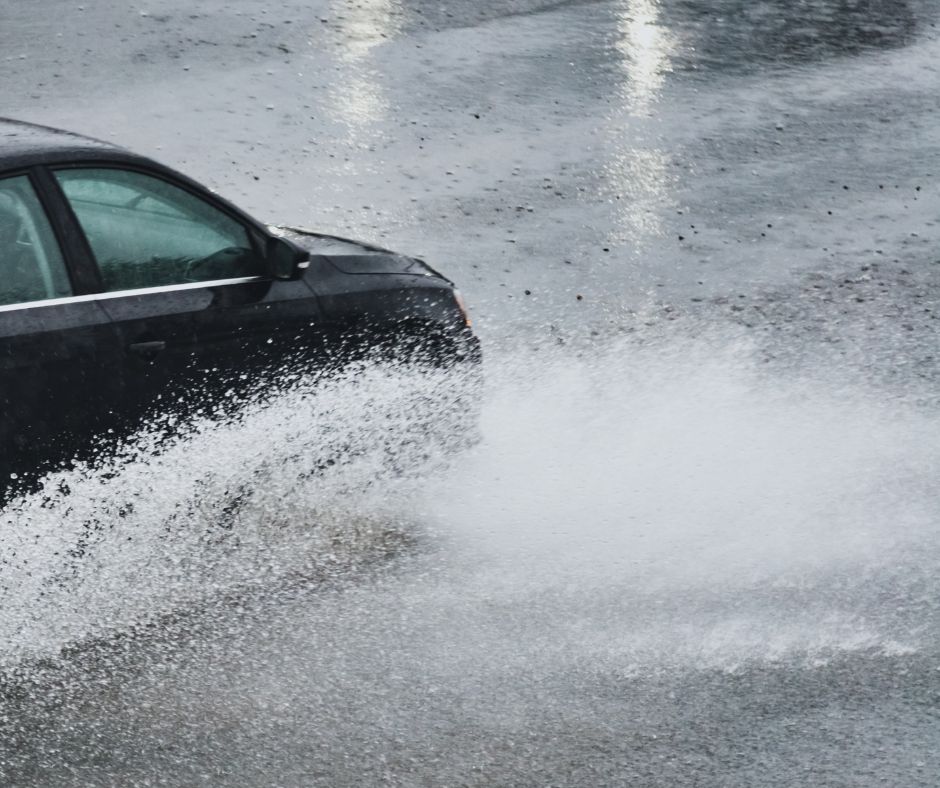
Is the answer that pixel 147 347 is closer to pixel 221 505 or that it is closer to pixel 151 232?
pixel 151 232

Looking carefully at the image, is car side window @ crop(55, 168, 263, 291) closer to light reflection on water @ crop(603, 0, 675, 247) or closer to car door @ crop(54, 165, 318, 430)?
car door @ crop(54, 165, 318, 430)

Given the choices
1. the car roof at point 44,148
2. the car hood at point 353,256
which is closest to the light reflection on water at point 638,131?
the car hood at point 353,256

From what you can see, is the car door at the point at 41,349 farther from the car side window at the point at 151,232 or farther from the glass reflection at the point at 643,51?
the glass reflection at the point at 643,51

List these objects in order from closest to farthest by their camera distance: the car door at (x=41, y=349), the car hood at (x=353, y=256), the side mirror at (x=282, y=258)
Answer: the car door at (x=41, y=349), the side mirror at (x=282, y=258), the car hood at (x=353, y=256)

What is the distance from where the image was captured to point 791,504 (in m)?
6.69

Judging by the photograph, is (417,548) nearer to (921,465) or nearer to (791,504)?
(791,504)

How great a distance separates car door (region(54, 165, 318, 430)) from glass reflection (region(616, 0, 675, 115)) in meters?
7.12

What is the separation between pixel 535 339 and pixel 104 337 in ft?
11.5

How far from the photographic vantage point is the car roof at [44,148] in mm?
5372

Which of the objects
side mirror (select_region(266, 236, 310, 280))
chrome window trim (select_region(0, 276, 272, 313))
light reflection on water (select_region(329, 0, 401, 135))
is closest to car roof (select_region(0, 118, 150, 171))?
chrome window trim (select_region(0, 276, 272, 313))

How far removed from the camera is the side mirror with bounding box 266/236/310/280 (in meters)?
6.18

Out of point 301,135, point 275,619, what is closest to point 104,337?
point 275,619

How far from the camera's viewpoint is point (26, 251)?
17.6 feet

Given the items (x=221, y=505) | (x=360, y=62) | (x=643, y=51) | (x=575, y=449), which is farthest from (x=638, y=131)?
(x=221, y=505)
